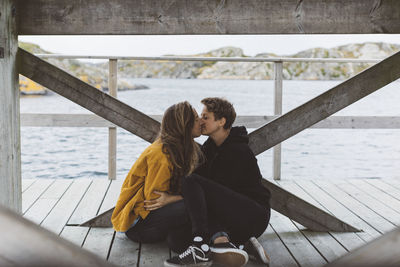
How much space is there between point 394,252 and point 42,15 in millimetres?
2610

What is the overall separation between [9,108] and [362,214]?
2.59 metres

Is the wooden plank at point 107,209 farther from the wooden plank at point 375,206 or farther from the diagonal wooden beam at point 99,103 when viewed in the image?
the wooden plank at point 375,206

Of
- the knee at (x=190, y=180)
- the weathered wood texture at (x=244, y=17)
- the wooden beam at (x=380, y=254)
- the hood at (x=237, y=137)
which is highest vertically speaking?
the weathered wood texture at (x=244, y=17)

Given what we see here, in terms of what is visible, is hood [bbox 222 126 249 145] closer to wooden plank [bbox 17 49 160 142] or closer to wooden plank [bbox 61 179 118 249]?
wooden plank [bbox 17 49 160 142]

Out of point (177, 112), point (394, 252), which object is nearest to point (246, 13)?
point (177, 112)

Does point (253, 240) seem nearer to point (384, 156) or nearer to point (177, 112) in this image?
point (177, 112)

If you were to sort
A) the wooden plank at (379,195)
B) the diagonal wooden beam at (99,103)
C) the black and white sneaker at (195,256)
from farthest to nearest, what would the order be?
1. the wooden plank at (379,195)
2. the diagonal wooden beam at (99,103)
3. the black and white sneaker at (195,256)

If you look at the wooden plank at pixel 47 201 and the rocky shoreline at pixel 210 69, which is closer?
the wooden plank at pixel 47 201

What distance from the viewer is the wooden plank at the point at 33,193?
3.87 meters

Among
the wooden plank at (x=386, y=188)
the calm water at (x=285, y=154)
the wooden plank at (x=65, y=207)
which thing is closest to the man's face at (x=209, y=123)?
the wooden plank at (x=65, y=207)

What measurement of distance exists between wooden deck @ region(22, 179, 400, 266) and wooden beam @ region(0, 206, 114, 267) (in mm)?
1414

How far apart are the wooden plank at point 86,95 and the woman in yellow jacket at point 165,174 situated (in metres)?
0.26

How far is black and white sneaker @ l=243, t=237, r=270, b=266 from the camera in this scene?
2.70m

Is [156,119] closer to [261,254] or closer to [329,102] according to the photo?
[329,102]
